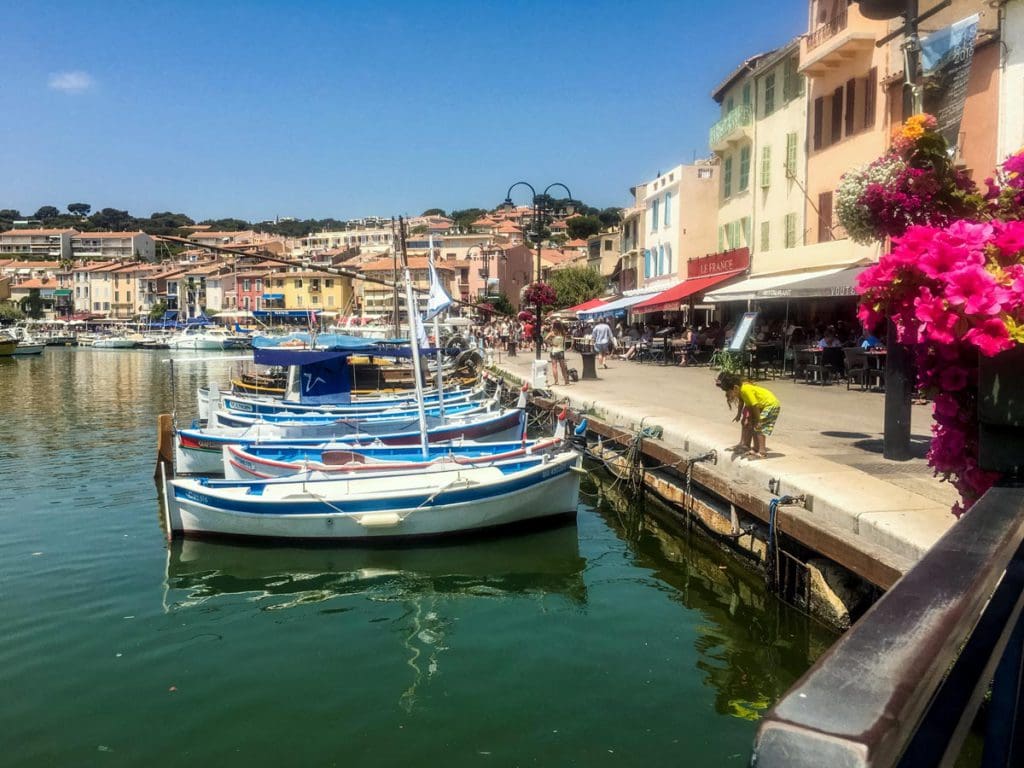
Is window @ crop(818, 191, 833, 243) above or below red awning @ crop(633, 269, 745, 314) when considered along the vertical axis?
above

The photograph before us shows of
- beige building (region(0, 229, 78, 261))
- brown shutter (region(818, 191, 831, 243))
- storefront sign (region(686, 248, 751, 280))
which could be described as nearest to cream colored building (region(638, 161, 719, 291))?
storefront sign (region(686, 248, 751, 280))

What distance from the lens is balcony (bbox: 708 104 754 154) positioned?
32.9 meters

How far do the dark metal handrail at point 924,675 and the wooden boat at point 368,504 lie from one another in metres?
10.5

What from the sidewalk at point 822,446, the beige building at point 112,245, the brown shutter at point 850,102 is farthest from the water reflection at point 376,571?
the beige building at point 112,245

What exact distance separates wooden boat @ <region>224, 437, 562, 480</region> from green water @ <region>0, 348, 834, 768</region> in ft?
4.85

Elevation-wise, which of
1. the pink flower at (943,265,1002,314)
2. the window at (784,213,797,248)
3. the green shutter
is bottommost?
the pink flower at (943,265,1002,314)

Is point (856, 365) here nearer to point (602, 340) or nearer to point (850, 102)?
point (850, 102)

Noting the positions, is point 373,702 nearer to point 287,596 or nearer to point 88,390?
point 287,596

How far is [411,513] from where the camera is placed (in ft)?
39.7

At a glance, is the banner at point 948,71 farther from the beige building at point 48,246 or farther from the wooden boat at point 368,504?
the beige building at point 48,246

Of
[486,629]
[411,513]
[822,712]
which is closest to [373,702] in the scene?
[486,629]

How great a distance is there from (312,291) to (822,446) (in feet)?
361

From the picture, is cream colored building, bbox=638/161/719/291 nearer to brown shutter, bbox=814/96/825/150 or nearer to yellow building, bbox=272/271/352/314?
brown shutter, bbox=814/96/825/150

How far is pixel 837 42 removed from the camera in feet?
80.9
